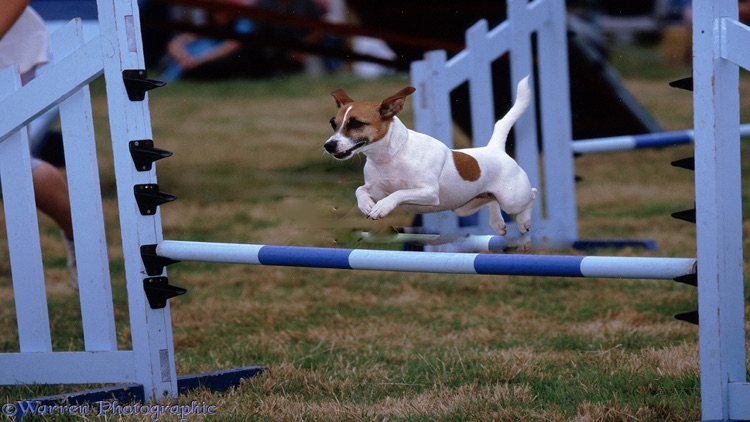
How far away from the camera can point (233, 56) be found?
44.4 feet

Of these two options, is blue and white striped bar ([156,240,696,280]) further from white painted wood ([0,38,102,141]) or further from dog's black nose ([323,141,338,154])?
white painted wood ([0,38,102,141])

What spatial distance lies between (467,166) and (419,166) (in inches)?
3.5

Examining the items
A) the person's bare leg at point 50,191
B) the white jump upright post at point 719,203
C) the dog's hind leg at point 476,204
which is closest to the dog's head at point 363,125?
the dog's hind leg at point 476,204

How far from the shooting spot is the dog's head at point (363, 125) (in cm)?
171

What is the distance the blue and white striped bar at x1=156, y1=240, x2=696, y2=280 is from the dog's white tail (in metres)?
0.25

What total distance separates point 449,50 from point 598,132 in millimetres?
1477

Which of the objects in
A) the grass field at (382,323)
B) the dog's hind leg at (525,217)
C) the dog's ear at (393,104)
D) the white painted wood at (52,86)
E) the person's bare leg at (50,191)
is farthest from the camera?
the person's bare leg at (50,191)

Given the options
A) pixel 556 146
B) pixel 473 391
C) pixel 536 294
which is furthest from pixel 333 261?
pixel 556 146

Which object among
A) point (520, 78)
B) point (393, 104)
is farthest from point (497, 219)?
point (520, 78)

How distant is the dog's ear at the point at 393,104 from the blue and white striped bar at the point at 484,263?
1.15ft

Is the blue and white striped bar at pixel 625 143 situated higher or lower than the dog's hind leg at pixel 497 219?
higher

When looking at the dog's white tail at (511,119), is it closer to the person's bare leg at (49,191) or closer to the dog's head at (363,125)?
the dog's head at (363,125)

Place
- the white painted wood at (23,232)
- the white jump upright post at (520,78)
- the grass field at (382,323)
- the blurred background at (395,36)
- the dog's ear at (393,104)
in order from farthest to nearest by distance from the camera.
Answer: the blurred background at (395,36), the white jump upright post at (520,78), the white painted wood at (23,232), the grass field at (382,323), the dog's ear at (393,104)

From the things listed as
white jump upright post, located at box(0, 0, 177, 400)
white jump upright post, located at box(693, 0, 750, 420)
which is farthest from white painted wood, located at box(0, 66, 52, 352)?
white jump upright post, located at box(693, 0, 750, 420)
